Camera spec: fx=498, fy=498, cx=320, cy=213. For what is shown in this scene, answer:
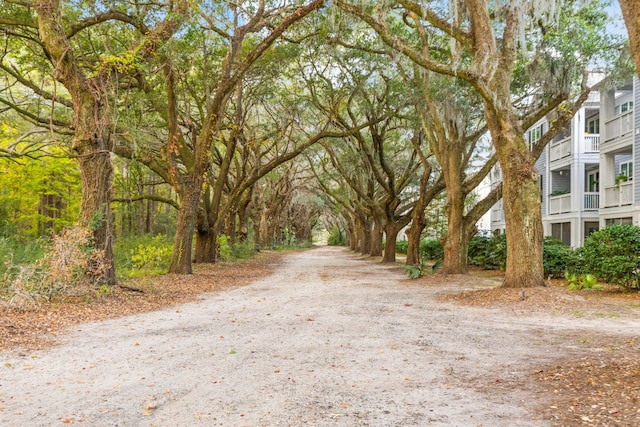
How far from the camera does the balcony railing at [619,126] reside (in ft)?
62.5

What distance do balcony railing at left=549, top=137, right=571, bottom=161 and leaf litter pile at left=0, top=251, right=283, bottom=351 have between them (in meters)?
18.4

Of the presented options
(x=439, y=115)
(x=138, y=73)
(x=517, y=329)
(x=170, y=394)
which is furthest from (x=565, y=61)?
(x=170, y=394)

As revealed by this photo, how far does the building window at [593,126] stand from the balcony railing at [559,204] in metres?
3.52

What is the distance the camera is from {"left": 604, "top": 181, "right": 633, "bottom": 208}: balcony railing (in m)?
19.0

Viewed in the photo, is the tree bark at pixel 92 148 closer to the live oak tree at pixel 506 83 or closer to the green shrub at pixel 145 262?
the green shrub at pixel 145 262

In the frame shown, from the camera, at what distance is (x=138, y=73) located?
12.0 m

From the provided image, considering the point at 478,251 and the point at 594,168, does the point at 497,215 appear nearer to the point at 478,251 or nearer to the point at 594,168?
the point at 594,168

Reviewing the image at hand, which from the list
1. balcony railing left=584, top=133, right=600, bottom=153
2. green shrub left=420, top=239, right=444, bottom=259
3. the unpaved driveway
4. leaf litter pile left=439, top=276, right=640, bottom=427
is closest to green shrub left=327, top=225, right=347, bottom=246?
green shrub left=420, top=239, right=444, bottom=259

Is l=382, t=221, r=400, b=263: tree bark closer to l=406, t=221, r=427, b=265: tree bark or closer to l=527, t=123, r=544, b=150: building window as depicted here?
l=406, t=221, r=427, b=265: tree bark

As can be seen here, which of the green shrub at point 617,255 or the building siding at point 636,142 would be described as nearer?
the green shrub at point 617,255

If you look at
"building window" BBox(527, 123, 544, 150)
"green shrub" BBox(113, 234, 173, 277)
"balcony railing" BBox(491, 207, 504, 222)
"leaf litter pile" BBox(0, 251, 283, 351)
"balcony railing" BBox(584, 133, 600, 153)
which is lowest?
"leaf litter pile" BBox(0, 251, 283, 351)

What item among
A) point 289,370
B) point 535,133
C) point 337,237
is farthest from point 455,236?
point 337,237

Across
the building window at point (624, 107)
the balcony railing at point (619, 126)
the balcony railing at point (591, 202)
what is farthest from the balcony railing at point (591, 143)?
the balcony railing at point (619, 126)

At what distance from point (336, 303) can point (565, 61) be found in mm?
9288
